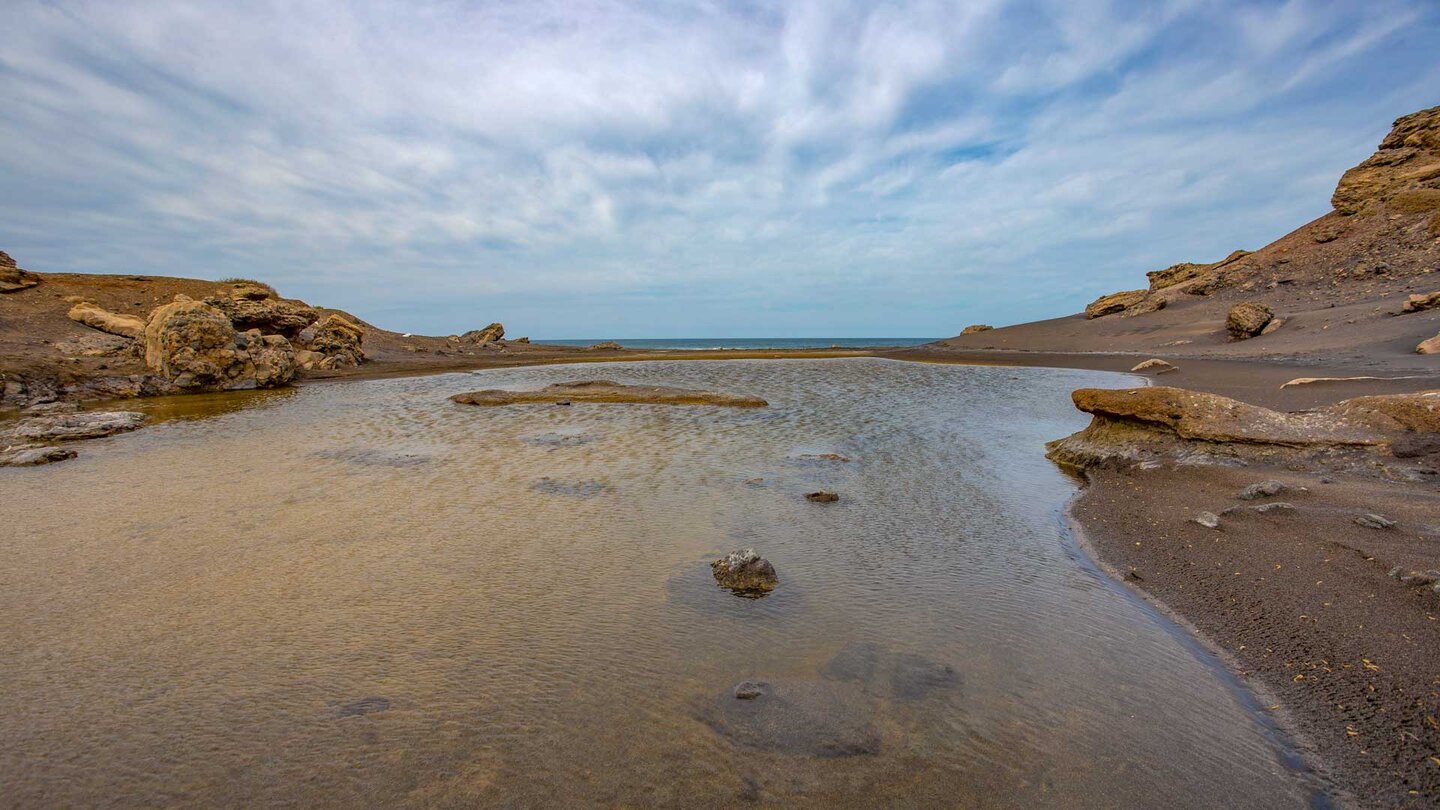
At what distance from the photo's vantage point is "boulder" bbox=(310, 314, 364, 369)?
103 ft

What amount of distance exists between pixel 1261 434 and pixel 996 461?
3.53 m

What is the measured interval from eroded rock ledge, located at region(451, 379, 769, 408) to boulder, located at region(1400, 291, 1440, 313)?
27918 mm

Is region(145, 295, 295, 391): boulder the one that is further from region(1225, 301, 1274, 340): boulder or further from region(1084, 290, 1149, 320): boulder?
region(1084, 290, 1149, 320): boulder

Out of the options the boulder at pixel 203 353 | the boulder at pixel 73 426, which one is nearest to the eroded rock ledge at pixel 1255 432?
the boulder at pixel 73 426

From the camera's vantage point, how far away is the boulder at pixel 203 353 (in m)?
21.1

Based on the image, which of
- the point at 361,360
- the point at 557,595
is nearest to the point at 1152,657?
the point at 557,595

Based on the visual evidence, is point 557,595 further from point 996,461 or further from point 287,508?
point 996,461

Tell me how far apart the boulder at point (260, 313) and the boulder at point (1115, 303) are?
57.0 metres

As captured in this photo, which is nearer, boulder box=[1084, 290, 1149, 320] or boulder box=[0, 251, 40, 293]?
boulder box=[0, 251, 40, 293]

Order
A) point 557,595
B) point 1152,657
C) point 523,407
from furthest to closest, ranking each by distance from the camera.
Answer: point 523,407 < point 557,595 < point 1152,657

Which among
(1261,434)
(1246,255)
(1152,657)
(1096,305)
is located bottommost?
(1152,657)

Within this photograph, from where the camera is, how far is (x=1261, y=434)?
827 centimetres

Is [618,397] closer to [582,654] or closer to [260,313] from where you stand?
[582,654]

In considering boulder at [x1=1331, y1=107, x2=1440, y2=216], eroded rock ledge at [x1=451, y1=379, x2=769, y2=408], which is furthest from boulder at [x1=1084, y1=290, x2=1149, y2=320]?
eroded rock ledge at [x1=451, y1=379, x2=769, y2=408]
